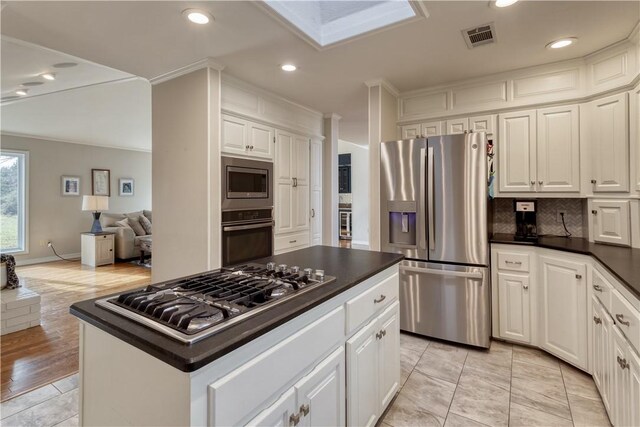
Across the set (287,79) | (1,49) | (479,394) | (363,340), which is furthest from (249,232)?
(1,49)

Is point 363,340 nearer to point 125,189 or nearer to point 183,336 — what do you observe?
point 183,336

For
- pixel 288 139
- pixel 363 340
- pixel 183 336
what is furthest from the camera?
pixel 288 139

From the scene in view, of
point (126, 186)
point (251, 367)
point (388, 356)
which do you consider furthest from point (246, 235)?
point (126, 186)

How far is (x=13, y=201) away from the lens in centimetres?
599

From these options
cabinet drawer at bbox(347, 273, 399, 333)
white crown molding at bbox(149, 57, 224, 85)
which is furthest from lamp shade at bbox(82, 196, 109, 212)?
cabinet drawer at bbox(347, 273, 399, 333)

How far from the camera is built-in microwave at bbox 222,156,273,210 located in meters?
2.85

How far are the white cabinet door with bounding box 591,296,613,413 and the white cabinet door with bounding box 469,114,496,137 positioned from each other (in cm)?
158

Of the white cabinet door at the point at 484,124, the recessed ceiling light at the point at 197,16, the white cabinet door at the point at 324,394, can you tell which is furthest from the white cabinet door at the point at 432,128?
the white cabinet door at the point at 324,394

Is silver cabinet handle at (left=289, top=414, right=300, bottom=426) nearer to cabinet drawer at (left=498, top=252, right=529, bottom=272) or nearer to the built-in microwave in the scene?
the built-in microwave

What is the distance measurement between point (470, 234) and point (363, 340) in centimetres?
155

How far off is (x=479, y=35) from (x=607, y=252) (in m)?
1.71

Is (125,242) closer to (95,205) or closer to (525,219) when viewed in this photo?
(95,205)

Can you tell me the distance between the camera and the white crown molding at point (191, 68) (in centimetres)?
260

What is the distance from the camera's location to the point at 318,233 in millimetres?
4203
